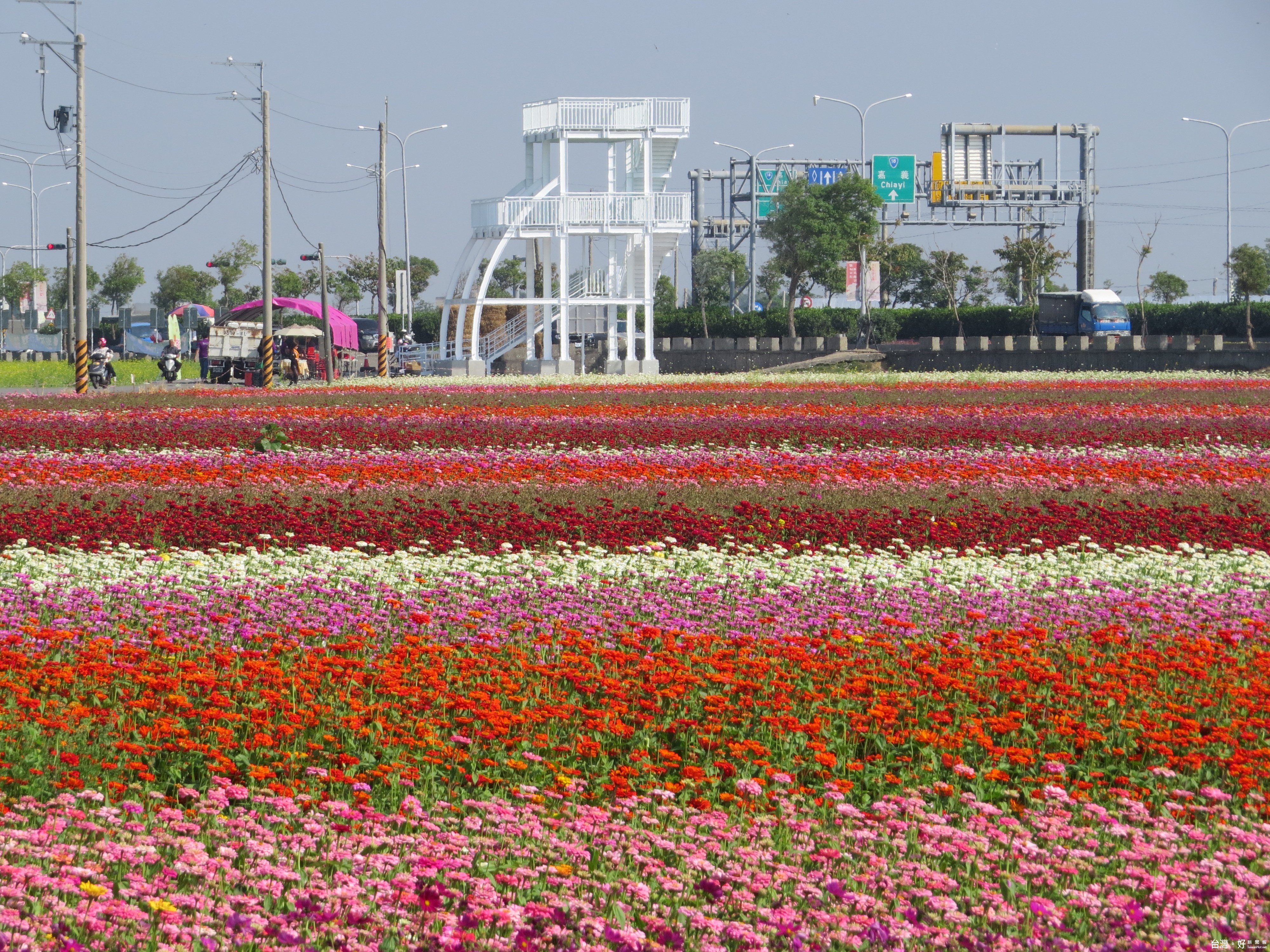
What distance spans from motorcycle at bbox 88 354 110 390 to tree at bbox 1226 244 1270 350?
42.2m

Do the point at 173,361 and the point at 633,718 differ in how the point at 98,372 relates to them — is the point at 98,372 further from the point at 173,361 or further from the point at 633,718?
the point at 633,718

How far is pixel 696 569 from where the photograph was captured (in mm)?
10539

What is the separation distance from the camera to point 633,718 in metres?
6.43

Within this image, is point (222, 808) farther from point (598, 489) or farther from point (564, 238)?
point (564, 238)

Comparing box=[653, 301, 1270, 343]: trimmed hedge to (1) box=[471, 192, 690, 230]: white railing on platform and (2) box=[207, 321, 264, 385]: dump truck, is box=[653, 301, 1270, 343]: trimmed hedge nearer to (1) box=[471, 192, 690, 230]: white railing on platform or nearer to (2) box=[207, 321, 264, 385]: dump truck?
(1) box=[471, 192, 690, 230]: white railing on platform

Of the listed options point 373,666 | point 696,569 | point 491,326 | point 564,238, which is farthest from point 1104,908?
point 491,326

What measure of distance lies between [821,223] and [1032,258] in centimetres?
1407

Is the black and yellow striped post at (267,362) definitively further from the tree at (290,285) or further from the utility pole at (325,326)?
the tree at (290,285)

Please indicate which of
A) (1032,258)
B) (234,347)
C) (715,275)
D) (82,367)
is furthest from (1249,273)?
(82,367)

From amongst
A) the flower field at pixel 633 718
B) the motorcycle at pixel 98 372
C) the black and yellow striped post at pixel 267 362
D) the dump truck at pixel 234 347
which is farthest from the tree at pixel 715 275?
the flower field at pixel 633 718

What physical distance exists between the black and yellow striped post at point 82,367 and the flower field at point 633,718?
75.6ft

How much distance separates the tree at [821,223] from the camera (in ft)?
245

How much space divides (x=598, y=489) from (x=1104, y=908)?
10347mm

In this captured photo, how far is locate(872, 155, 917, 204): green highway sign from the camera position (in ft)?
270
